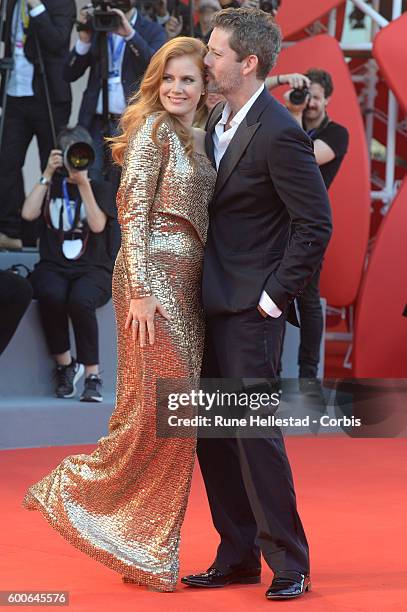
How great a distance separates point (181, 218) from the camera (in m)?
2.99

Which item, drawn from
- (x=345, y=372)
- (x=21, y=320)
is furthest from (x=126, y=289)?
(x=345, y=372)

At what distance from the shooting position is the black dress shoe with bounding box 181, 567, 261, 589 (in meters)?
3.07

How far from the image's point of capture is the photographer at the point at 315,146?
18.8 ft

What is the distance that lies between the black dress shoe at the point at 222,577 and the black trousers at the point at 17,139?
3.61 metres

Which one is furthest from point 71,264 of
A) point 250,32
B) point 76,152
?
point 250,32

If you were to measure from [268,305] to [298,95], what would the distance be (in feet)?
9.92

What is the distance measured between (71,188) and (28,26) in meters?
1.09

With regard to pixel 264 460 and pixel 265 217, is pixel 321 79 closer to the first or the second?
pixel 265 217

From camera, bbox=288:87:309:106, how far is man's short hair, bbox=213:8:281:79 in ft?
9.06

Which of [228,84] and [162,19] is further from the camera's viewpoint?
[162,19]

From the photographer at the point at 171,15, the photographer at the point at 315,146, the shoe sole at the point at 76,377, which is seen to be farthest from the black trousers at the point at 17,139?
the photographer at the point at 315,146

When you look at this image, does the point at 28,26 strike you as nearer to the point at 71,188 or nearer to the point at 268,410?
the point at 71,188

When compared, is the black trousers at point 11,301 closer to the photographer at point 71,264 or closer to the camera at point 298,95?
the photographer at point 71,264

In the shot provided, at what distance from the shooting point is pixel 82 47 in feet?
19.6
